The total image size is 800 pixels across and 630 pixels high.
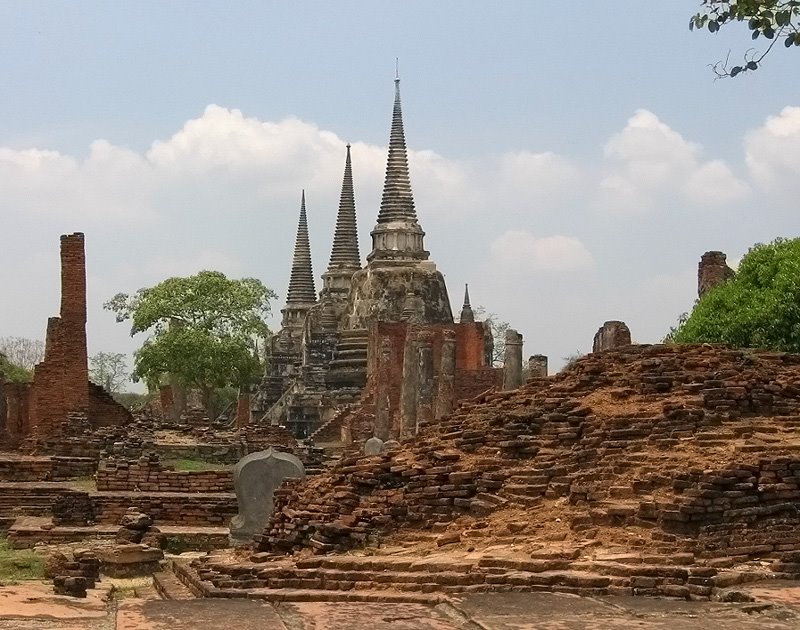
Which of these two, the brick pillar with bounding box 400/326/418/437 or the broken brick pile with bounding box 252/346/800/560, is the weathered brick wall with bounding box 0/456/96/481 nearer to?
the brick pillar with bounding box 400/326/418/437

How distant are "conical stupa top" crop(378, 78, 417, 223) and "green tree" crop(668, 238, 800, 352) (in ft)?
85.6

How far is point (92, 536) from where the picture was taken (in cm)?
1498

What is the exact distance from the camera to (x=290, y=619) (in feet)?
23.2

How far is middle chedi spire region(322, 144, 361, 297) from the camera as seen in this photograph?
51531mm

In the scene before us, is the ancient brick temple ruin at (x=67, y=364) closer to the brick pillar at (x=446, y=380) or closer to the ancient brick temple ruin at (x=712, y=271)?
the brick pillar at (x=446, y=380)

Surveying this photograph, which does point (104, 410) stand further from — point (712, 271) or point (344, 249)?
point (344, 249)

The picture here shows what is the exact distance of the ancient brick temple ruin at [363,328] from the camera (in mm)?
33312

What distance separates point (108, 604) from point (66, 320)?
17.5m

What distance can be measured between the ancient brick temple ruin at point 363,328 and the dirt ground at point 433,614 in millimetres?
19417

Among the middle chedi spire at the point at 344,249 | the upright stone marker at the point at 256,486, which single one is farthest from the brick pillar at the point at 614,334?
the middle chedi spire at the point at 344,249

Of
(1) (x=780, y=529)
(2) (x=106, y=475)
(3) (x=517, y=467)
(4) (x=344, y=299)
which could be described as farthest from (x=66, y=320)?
(4) (x=344, y=299)

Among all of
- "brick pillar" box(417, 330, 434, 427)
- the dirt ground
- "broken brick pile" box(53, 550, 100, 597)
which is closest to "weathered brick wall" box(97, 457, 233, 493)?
"brick pillar" box(417, 330, 434, 427)

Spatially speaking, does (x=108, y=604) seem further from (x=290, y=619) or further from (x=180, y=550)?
(x=180, y=550)

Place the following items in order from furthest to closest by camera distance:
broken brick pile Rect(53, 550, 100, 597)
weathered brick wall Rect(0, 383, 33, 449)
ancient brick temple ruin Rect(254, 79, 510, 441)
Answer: ancient brick temple ruin Rect(254, 79, 510, 441) < weathered brick wall Rect(0, 383, 33, 449) < broken brick pile Rect(53, 550, 100, 597)
